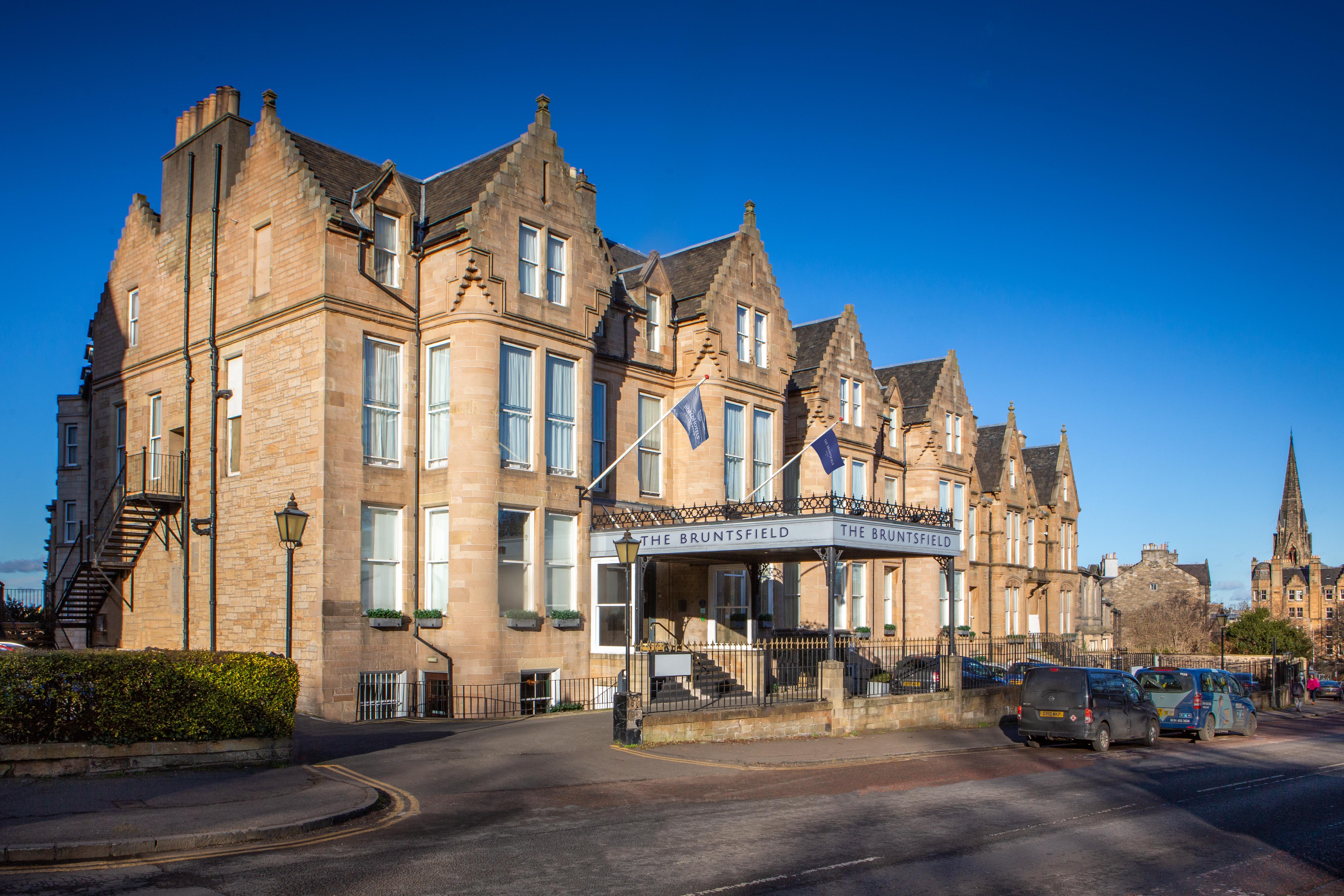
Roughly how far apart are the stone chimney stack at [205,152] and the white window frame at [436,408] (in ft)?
24.8

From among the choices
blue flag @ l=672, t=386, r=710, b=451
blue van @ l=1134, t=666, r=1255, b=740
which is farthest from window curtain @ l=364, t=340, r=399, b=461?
blue van @ l=1134, t=666, r=1255, b=740

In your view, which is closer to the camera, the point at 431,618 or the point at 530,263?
the point at 431,618

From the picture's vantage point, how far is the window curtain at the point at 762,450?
112ft

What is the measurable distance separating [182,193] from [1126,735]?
27782mm

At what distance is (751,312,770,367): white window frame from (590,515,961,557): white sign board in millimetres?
9474

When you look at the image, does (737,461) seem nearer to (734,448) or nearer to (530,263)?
(734,448)

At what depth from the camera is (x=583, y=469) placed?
2797cm

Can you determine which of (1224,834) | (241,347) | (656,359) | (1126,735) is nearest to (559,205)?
(656,359)

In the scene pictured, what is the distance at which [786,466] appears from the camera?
29.3m

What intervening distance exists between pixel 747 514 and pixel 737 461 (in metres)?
6.18

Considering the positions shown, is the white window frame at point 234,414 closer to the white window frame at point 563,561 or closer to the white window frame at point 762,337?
the white window frame at point 563,561

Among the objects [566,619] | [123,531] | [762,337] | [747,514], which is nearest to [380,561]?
[566,619]

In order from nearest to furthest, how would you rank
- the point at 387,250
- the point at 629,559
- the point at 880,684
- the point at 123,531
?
the point at 629,559, the point at 387,250, the point at 880,684, the point at 123,531

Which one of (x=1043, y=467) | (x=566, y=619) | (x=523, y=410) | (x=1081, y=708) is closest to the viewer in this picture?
(x=1081, y=708)
